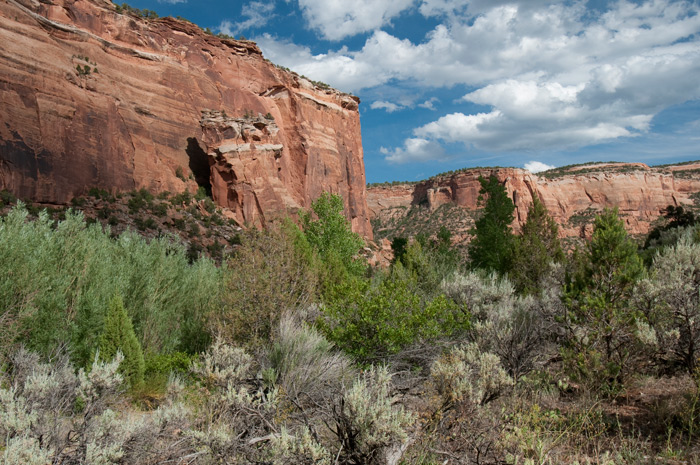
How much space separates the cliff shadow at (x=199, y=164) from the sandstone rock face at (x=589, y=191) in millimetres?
58819

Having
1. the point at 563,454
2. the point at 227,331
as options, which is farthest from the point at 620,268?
the point at 227,331

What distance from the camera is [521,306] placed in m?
11.7

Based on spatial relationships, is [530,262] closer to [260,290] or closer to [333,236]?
[333,236]

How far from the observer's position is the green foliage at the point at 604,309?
25.2 feet

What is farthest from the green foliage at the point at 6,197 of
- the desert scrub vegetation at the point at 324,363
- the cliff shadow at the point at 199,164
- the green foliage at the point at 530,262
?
the green foliage at the point at 530,262

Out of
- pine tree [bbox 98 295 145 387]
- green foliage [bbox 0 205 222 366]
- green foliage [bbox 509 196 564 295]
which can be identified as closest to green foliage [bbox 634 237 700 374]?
green foliage [bbox 509 196 564 295]

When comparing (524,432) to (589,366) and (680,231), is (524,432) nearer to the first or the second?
(589,366)

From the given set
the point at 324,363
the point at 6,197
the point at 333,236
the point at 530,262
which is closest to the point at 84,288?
the point at 324,363

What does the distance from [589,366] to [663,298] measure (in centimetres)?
241

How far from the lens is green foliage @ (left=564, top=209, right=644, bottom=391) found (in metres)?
7.67

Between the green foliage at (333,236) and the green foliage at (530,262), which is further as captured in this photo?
the green foliage at (333,236)

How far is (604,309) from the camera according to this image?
27.6ft

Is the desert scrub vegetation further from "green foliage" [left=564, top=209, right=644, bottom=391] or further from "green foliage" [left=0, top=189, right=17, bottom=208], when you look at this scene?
"green foliage" [left=0, top=189, right=17, bottom=208]

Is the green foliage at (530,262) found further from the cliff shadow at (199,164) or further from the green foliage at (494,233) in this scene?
the cliff shadow at (199,164)
